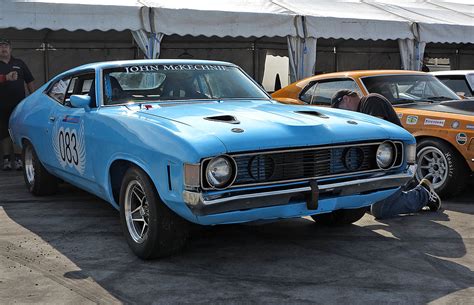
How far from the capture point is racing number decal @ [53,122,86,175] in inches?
187

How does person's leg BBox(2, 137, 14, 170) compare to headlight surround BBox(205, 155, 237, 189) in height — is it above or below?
below

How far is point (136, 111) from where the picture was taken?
4301mm

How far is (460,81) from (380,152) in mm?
4933

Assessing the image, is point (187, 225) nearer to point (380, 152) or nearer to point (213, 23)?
point (380, 152)

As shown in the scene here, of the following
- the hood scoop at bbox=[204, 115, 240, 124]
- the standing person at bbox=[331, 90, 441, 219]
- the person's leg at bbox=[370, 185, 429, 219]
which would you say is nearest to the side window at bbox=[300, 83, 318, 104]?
the standing person at bbox=[331, 90, 441, 219]

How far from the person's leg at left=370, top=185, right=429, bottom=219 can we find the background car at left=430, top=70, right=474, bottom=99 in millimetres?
3412

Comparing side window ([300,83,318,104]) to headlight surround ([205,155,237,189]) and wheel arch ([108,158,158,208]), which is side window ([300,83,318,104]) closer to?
wheel arch ([108,158,158,208])

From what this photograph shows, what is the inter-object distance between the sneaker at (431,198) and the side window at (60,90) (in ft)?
11.4

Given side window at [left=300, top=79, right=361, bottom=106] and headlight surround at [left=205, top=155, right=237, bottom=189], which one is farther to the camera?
side window at [left=300, top=79, right=361, bottom=106]

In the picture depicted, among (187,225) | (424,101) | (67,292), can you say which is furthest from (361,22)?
(67,292)

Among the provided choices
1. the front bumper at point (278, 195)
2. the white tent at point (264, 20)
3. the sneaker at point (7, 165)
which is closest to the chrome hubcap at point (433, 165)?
the front bumper at point (278, 195)

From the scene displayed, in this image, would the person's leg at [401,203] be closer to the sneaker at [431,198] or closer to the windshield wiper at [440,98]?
the sneaker at [431,198]

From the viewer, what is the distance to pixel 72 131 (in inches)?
193

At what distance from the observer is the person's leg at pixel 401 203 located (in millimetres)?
5164
